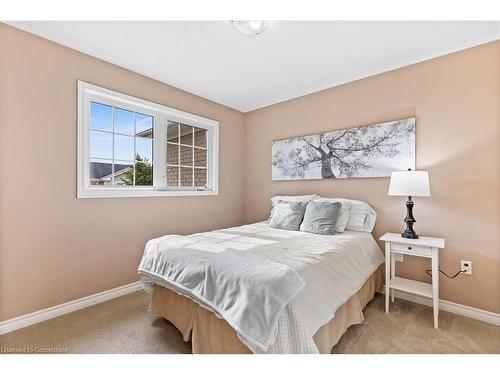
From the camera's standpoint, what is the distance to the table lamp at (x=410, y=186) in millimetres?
1989

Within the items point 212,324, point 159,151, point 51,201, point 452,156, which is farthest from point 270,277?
point 159,151

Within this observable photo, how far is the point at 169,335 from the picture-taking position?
1.76 metres

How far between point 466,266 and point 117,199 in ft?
11.0

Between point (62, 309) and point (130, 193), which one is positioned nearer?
point (62, 309)

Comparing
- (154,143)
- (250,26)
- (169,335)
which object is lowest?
(169,335)

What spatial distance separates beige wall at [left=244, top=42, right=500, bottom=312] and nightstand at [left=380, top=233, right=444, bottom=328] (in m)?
0.25

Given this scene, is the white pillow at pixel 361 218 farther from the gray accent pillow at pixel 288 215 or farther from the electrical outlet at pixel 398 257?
the gray accent pillow at pixel 288 215

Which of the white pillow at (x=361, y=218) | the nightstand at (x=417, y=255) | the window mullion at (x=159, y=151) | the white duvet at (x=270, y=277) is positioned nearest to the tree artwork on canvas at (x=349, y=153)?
the white pillow at (x=361, y=218)

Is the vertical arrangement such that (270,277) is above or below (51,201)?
below

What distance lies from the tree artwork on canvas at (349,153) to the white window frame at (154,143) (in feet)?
3.06

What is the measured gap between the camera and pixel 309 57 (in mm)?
2299

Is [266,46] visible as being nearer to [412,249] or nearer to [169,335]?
[412,249]
